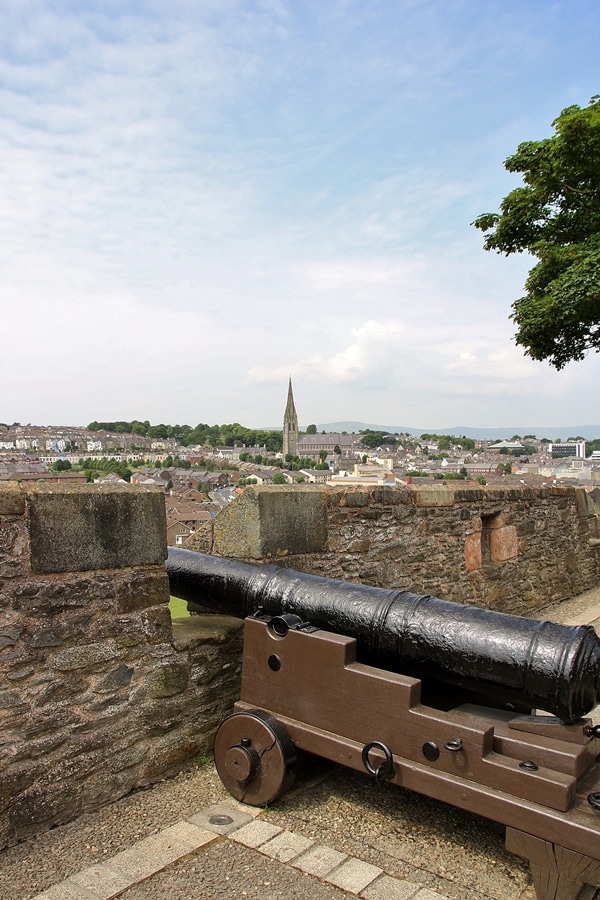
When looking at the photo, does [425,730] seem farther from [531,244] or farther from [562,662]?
[531,244]

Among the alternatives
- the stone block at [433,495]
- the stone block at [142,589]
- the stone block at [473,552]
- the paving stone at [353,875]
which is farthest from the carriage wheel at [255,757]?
the stone block at [473,552]

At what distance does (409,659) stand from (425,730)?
0.30 m

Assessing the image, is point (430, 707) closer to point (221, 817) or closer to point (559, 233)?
point (221, 817)

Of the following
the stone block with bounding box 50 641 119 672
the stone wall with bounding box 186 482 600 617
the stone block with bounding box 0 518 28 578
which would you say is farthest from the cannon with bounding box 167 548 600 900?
the stone block with bounding box 0 518 28 578

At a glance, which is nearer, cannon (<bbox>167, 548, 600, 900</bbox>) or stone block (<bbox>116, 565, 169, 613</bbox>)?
cannon (<bbox>167, 548, 600, 900</bbox>)

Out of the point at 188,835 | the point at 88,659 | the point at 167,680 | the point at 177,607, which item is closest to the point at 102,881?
the point at 188,835

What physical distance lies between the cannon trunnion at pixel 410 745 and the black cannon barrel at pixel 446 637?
0.31 feet

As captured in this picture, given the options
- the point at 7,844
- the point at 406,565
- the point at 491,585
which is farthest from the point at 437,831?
the point at 491,585

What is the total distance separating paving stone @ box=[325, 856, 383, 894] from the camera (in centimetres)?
238

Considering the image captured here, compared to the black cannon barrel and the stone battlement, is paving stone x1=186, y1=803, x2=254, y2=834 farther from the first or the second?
the black cannon barrel

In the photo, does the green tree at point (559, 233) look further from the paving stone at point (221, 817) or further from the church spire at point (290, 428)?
the church spire at point (290, 428)

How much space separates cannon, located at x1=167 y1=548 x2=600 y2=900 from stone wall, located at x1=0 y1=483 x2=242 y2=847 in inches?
16.5

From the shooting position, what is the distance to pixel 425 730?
8.19 ft

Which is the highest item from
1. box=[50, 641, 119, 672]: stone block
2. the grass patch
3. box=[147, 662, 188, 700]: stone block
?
box=[50, 641, 119, 672]: stone block
